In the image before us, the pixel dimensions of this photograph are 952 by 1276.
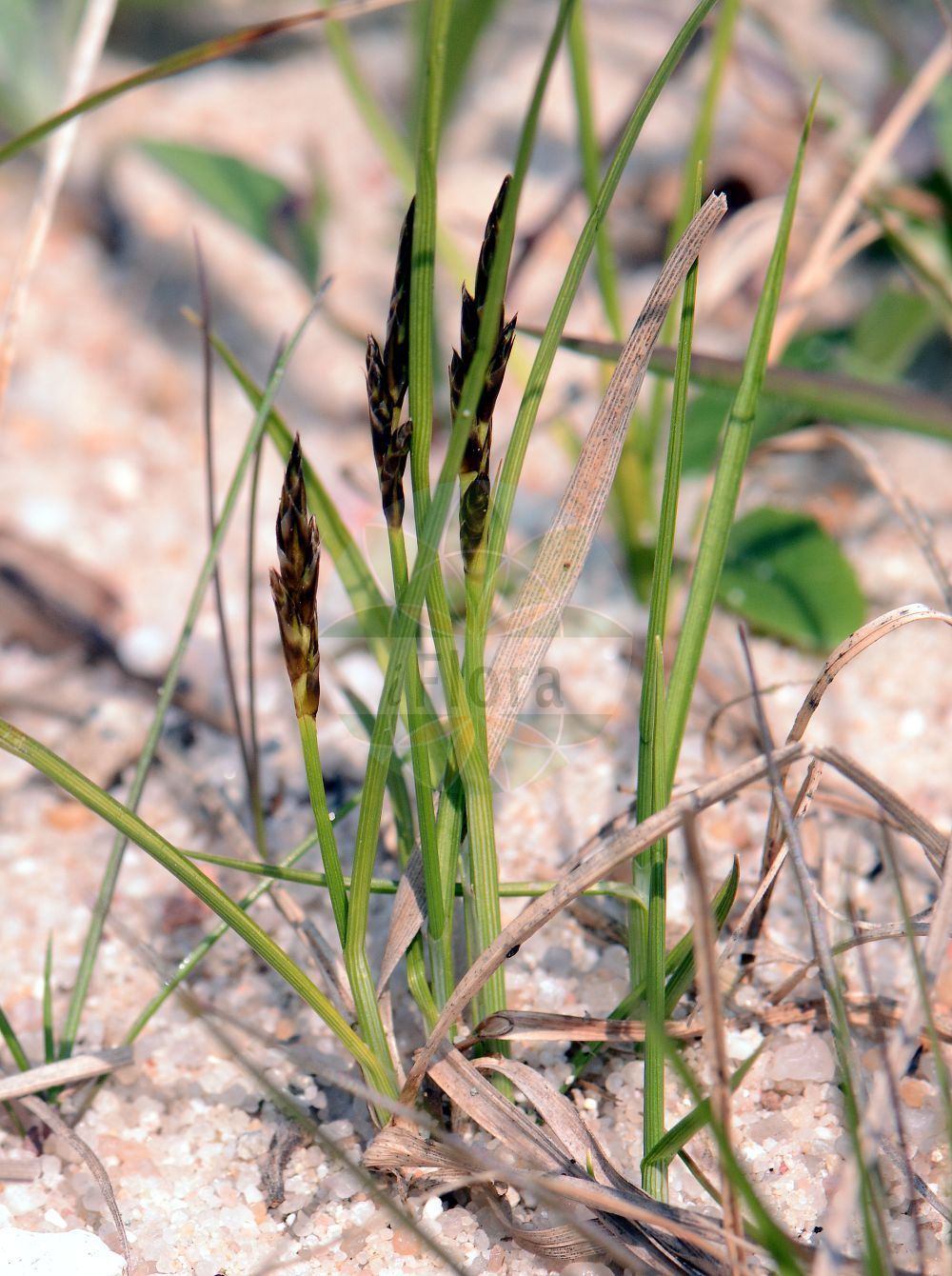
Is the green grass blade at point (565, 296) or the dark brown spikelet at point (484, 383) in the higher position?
the green grass blade at point (565, 296)

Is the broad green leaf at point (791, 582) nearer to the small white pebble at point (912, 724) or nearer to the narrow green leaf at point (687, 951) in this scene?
the small white pebble at point (912, 724)

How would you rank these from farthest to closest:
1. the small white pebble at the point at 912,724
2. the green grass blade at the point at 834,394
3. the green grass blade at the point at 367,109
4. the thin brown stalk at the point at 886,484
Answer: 1. the green grass blade at the point at 367,109
2. the small white pebble at the point at 912,724
3. the thin brown stalk at the point at 886,484
4. the green grass blade at the point at 834,394

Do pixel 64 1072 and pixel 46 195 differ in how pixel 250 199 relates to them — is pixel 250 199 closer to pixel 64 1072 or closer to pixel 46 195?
pixel 46 195

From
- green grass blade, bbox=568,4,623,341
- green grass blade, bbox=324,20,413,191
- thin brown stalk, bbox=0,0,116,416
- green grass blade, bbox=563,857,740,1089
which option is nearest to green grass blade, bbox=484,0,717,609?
green grass blade, bbox=563,857,740,1089

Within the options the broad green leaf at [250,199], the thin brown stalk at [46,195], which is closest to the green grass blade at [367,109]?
the broad green leaf at [250,199]

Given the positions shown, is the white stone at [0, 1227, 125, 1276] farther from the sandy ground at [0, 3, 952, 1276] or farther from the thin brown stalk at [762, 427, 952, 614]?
the thin brown stalk at [762, 427, 952, 614]

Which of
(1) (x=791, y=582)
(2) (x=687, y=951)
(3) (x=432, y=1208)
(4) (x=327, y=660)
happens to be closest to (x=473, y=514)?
(2) (x=687, y=951)
